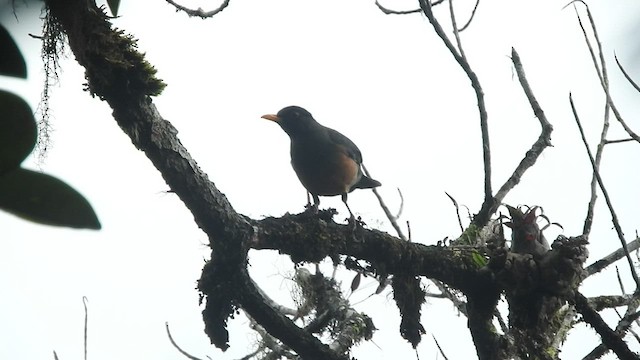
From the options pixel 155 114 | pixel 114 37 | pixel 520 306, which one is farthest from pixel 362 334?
pixel 114 37

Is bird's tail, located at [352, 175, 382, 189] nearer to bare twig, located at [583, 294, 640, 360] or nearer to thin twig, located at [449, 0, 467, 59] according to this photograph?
thin twig, located at [449, 0, 467, 59]

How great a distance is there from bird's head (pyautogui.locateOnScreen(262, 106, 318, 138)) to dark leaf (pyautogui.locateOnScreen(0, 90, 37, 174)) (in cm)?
452

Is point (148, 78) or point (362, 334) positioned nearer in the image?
point (148, 78)

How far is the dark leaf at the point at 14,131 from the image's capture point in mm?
429

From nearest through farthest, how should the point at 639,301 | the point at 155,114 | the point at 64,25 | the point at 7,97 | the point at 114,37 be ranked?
1. the point at 7,97
2. the point at 64,25
3. the point at 114,37
4. the point at 155,114
5. the point at 639,301

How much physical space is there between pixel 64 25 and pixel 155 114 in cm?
52

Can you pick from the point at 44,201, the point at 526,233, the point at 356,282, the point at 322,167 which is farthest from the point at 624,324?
the point at 44,201

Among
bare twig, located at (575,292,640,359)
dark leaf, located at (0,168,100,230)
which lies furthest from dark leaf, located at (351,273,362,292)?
dark leaf, located at (0,168,100,230)

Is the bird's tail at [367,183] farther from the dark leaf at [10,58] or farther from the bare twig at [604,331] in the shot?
the dark leaf at [10,58]

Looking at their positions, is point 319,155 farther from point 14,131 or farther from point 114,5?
point 14,131

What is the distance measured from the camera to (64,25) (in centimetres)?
232

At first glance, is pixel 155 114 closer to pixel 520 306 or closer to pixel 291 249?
pixel 291 249

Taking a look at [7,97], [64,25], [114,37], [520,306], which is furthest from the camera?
[520,306]

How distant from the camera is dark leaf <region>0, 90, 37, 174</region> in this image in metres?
0.43
